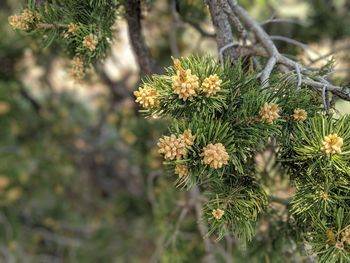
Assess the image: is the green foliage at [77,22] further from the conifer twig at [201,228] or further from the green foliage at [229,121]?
the conifer twig at [201,228]

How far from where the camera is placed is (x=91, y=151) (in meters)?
3.37

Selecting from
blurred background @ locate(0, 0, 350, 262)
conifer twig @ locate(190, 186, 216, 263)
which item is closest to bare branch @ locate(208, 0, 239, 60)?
conifer twig @ locate(190, 186, 216, 263)

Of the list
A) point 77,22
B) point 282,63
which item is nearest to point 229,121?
point 282,63

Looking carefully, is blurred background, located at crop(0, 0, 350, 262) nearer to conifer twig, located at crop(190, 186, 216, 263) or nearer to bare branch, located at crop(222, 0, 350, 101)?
conifer twig, located at crop(190, 186, 216, 263)

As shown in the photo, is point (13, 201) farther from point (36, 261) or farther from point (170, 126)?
point (170, 126)

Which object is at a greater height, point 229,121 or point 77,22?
point 77,22

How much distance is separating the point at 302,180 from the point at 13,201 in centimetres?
258

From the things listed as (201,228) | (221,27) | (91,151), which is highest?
(91,151)

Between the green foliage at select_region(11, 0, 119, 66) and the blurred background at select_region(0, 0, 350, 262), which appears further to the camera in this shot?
the blurred background at select_region(0, 0, 350, 262)

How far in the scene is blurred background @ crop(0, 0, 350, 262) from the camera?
2.42 metres

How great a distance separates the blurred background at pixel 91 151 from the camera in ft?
7.93

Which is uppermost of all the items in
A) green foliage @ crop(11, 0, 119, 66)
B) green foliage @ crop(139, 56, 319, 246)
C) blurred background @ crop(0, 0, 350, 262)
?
blurred background @ crop(0, 0, 350, 262)

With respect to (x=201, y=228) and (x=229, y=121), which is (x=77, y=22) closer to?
(x=229, y=121)

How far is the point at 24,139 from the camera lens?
10.4 ft
